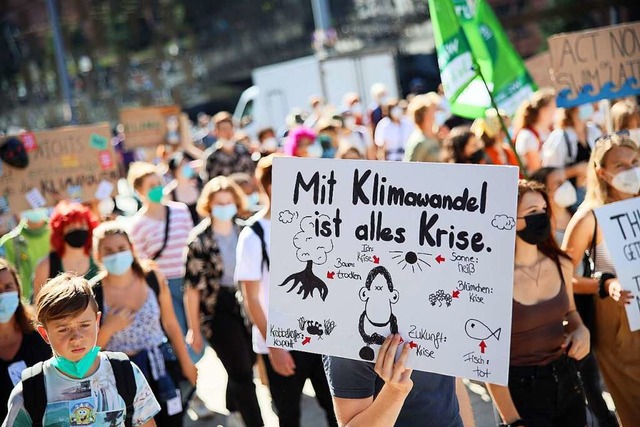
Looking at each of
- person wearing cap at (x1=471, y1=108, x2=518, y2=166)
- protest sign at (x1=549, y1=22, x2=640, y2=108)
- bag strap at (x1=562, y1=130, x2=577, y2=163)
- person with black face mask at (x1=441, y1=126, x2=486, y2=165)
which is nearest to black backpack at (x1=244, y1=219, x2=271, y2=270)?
person with black face mask at (x1=441, y1=126, x2=486, y2=165)

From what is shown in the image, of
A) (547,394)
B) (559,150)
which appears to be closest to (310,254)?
(547,394)

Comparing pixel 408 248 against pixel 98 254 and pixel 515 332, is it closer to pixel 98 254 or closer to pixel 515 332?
pixel 515 332

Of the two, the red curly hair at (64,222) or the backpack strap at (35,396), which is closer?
the backpack strap at (35,396)

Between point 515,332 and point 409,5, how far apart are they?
25321 mm

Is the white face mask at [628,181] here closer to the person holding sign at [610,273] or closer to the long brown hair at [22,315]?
the person holding sign at [610,273]

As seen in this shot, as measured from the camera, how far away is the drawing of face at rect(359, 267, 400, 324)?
2.88 metres

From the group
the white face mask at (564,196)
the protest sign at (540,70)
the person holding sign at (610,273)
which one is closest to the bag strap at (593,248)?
the person holding sign at (610,273)

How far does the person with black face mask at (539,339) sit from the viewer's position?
387 centimetres

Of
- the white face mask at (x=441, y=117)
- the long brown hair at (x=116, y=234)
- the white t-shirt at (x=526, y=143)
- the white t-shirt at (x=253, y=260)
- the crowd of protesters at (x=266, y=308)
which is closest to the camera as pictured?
the crowd of protesters at (x=266, y=308)

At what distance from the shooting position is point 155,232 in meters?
6.66

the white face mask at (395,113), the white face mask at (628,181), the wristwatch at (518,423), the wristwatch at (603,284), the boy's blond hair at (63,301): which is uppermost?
the boy's blond hair at (63,301)

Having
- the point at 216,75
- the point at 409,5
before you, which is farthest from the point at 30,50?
the point at 409,5

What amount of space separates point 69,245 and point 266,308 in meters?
1.27

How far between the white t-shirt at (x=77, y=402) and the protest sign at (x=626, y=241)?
2287mm
